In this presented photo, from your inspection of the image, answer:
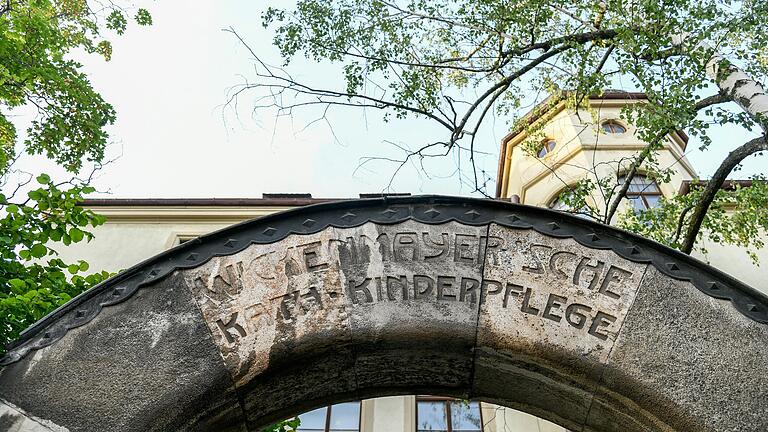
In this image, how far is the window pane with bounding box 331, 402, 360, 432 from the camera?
11.1 meters

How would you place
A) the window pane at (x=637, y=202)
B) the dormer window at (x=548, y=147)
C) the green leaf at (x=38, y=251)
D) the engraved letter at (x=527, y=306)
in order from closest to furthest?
the engraved letter at (x=527, y=306)
the green leaf at (x=38, y=251)
the window pane at (x=637, y=202)
the dormer window at (x=548, y=147)

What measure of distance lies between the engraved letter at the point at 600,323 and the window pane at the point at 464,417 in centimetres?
915

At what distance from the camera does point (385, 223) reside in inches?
122

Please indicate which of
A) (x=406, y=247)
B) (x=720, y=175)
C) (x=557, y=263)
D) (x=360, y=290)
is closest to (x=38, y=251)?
(x=360, y=290)

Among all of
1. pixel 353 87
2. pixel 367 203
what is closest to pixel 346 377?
pixel 367 203

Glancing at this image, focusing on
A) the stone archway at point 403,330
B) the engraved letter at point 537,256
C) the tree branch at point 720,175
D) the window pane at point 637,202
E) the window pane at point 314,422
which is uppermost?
the window pane at point 637,202

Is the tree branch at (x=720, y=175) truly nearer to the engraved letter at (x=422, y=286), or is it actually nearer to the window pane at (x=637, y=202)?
the engraved letter at (x=422, y=286)

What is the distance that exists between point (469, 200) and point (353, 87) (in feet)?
19.5

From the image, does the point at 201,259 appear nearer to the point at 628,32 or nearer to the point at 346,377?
the point at 346,377

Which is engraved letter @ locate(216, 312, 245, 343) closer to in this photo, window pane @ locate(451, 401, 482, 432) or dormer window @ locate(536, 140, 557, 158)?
window pane @ locate(451, 401, 482, 432)

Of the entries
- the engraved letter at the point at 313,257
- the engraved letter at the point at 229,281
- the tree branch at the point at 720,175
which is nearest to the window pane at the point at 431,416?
the tree branch at the point at 720,175

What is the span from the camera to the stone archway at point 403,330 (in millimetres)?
2479

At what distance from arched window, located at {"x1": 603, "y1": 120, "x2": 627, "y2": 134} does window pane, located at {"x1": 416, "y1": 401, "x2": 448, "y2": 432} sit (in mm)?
11564

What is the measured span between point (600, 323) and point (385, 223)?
1.25m
